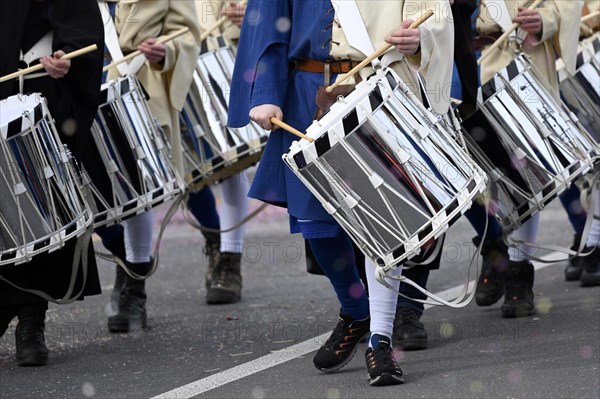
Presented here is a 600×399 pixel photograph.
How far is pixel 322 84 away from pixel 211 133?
180 centimetres

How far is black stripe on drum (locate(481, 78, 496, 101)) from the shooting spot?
5.64m

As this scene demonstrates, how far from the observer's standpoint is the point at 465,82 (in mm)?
5410

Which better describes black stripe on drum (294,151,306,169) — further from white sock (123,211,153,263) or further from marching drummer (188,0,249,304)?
marching drummer (188,0,249,304)

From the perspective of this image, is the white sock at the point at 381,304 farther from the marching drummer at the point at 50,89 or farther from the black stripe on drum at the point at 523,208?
the marching drummer at the point at 50,89

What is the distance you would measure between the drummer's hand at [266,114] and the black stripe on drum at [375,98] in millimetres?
518

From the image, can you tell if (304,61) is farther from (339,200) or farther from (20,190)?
(20,190)

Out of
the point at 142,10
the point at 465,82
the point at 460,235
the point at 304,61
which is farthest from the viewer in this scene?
the point at 460,235

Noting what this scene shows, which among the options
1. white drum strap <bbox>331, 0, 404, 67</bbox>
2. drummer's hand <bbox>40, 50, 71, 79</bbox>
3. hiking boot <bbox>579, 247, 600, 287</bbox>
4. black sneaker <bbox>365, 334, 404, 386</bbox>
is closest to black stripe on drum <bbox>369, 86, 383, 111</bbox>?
white drum strap <bbox>331, 0, 404, 67</bbox>

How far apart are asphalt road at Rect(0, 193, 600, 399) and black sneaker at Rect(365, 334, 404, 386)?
0.04 m

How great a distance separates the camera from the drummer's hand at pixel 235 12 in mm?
7102

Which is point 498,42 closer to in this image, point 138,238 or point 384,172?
point 384,172

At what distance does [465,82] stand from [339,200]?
43.9 inches

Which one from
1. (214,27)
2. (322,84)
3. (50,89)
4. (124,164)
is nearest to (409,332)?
(322,84)

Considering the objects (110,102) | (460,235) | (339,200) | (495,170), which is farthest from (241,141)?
(460,235)
